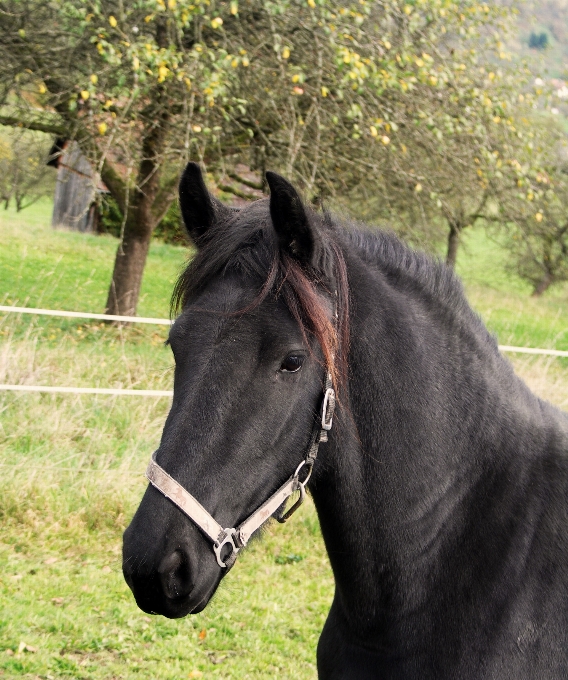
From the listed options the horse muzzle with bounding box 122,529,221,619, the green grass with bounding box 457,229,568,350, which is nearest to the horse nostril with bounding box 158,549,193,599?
the horse muzzle with bounding box 122,529,221,619

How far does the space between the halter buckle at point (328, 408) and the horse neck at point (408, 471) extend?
67mm

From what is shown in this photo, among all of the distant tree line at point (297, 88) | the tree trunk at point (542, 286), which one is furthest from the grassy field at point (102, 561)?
the tree trunk at point (542, 286)

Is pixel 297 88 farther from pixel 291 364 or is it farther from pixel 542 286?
pixel 542 286

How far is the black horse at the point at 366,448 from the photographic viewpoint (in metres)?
1.78

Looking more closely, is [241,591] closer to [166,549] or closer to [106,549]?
[106,549]

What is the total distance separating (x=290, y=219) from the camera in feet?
6.30

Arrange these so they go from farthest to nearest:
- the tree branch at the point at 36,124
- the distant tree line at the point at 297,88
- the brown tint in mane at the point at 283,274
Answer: the tree branch at the point at 36,124, the distant tree line at the point at 297,88, the brown tint in mane at the point at 283,274

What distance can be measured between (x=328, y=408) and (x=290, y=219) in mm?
543

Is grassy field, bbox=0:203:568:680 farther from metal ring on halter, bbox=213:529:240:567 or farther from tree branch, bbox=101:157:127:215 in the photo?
tree branch, bbox=101:157:127:215

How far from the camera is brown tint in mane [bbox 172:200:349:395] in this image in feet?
6.19

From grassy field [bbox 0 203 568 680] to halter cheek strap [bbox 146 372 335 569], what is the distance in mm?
1210

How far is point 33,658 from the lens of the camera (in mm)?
3732

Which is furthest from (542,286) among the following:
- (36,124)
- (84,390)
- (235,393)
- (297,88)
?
(235,393)

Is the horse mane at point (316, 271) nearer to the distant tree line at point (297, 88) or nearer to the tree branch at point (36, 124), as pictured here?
the distant tree line at point (297, 88)
